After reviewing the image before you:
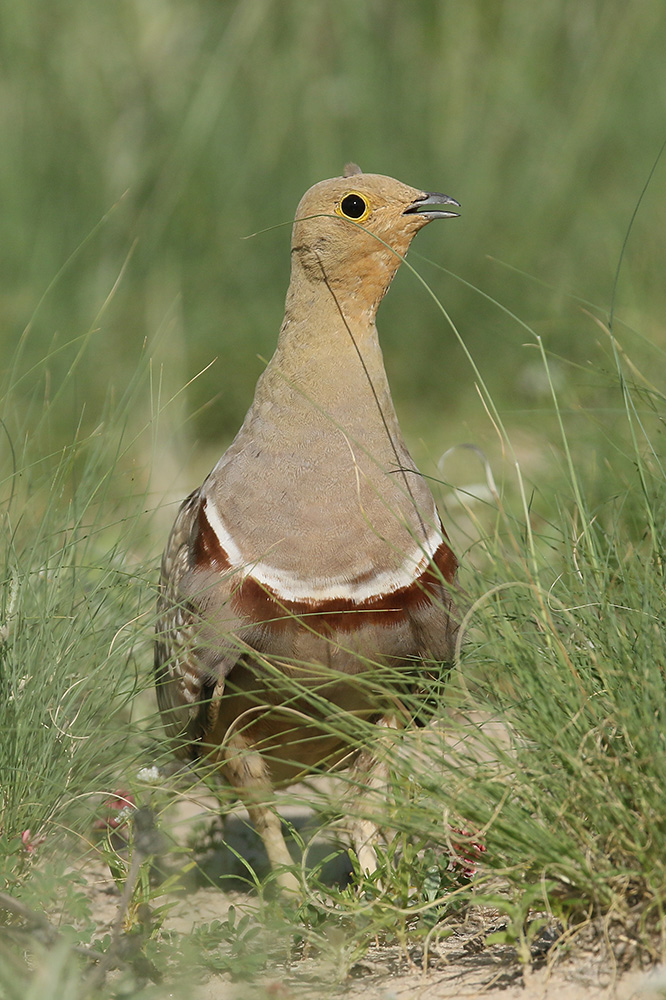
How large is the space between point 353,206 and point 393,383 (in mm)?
4341

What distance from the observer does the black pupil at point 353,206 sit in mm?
3410

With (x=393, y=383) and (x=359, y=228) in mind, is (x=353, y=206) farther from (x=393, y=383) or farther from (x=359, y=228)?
(x=393, y=383)

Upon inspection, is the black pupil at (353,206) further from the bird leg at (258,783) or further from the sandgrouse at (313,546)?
the bird leg at (258,783)

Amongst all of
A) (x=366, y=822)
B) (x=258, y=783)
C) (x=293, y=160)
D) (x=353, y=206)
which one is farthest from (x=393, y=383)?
(x=366, y=822)

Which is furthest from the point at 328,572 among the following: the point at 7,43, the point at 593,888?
the point at 7,43

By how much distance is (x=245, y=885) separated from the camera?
3875 mm

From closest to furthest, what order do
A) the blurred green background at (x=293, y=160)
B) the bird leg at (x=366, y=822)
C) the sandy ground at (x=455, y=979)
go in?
the sandy ground at (x=455, y=979) → the bird leg at (x=366, y=822) → the blurred green background at (x=293, y=160)

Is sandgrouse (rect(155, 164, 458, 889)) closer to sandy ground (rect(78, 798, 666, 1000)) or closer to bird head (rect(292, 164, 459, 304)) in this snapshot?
bird head (rect(292, 164, 459, 304))

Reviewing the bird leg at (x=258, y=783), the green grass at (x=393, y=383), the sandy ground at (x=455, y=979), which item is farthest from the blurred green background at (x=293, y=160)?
the sandy ground at (x=455, y=979)

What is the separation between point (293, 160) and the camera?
301 inches

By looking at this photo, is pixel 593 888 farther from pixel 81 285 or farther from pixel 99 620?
pixel 81 285

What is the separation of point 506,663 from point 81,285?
495cm

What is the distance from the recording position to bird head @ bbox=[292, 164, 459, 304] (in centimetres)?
340

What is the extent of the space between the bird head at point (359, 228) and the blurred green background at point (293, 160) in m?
3.13
